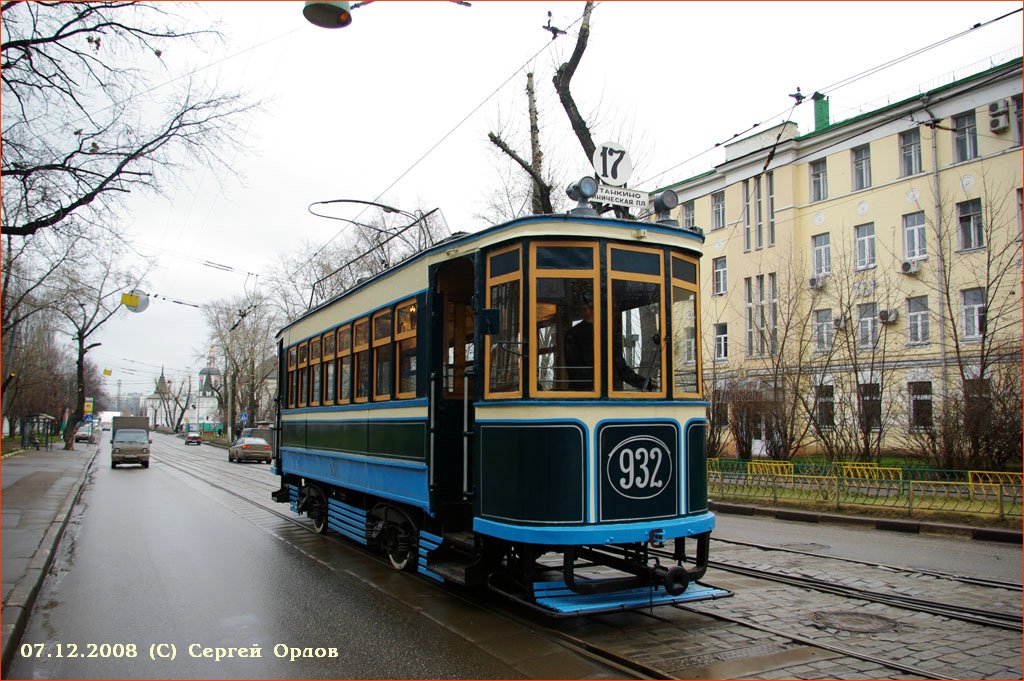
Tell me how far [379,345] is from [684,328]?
390 cm

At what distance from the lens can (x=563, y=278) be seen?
657 cm

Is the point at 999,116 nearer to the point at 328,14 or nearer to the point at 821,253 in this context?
the point at 821,253

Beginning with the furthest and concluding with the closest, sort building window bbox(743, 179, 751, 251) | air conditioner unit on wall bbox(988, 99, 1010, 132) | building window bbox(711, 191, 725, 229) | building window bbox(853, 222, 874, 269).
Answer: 1. building window bbox(711, 191, 725, 229)
2. building window bbox(743, 179, 751, 251)
3. building window bbox(853, 222, 874, 269)
4. air conditioner unit on wall bbox(988, 99, 1010, 132)

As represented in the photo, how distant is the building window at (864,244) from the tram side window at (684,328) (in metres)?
24.5

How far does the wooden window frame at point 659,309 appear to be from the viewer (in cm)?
653

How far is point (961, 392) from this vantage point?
17.8 meters

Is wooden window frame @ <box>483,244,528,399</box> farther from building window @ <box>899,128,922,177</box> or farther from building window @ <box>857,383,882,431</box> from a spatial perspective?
building window @ <box>899,128,922,177</box>

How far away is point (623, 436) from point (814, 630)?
7.54 feet

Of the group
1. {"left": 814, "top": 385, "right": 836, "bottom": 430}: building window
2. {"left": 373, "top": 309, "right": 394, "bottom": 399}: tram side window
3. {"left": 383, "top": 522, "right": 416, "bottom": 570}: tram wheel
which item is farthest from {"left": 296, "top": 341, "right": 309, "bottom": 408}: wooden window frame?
{"left": 814, "top": 385, "right": 836, "bottom": 430}: building window

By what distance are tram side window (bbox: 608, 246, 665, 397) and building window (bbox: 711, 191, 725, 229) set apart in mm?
30088

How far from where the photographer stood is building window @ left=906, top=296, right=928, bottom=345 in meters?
26.3

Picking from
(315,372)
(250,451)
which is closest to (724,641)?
(315,372)

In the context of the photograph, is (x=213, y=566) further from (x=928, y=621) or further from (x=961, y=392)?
(x=961, y=392)

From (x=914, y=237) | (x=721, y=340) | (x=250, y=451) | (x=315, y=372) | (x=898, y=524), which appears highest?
(x=914, y=237)
